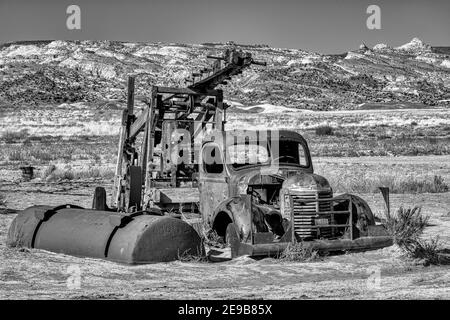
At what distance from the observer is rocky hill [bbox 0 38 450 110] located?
327ft

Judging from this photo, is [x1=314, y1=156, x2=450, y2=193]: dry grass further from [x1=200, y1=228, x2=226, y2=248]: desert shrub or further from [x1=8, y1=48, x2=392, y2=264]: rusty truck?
[x1=200, y1=228, x2=226, y2=248]: desert shrub

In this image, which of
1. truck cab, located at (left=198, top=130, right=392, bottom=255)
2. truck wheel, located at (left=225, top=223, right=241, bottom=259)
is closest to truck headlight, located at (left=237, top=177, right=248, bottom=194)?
truck cab, located at (left=198, top=130, right=392, bottom=255)

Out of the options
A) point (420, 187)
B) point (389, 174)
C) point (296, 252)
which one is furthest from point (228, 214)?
point (389, 174)

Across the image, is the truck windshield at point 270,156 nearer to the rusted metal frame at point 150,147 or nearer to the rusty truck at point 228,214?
the rusty truck at point 228,214

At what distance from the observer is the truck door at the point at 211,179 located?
11867mm

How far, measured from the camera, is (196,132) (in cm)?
1533

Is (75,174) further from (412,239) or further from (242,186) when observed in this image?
(412,239)

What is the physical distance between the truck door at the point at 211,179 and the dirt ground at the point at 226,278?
185cm

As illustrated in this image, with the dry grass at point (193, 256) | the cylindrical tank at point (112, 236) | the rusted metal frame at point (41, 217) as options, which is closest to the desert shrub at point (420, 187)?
the dry grass at point (193, 256)

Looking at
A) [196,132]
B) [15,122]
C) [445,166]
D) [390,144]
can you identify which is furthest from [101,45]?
[196,132]

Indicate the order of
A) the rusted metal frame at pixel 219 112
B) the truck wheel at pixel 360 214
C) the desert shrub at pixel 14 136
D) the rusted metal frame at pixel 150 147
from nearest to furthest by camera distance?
1. the truck wheel at pixel 360 214
2. the rusted metal frame at pixel 150 147
3. the rusted metal frame at pixel 219 112
4. the desert shrub at pixel 14 136

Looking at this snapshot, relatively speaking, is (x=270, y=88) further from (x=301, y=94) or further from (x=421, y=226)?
(x=421, y=226)

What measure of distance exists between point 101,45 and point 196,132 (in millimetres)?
122163

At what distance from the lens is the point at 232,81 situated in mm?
111375
